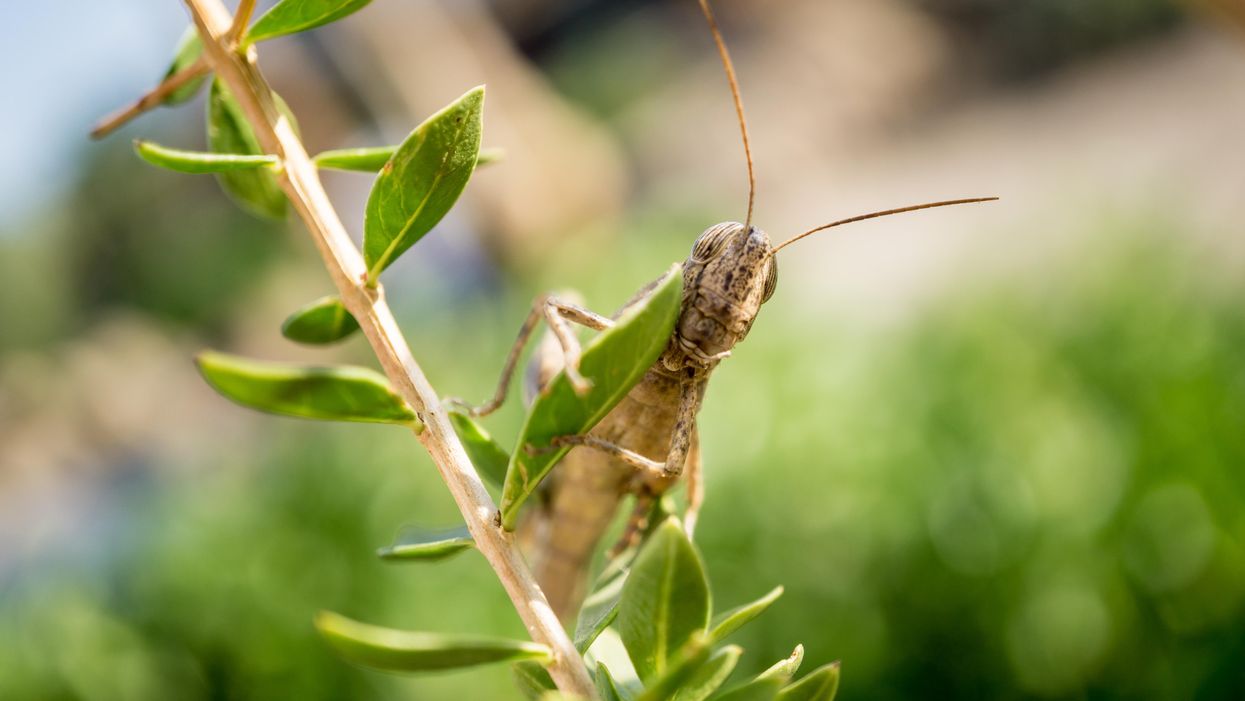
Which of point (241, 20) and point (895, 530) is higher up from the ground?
point (241, 20)

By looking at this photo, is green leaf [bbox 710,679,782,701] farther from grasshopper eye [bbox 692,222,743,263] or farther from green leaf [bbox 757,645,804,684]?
grasshopper eye [bbox 692,222,743,263]

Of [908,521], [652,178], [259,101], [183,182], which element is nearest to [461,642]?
[259,101]

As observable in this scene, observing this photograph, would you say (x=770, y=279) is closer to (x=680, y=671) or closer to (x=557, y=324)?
(x=557, y=324)

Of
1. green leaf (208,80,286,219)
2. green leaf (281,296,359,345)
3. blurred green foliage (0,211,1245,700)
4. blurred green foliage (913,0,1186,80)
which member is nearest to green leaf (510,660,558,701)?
green leaf (281,296,359,345)

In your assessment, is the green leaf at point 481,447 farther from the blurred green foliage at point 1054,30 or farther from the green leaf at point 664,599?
the blurred green foliage at point 1054,30

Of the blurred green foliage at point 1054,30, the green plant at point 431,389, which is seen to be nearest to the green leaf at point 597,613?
the green plant at point 431,389

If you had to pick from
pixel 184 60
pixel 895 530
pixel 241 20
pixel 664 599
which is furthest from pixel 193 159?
pixel 895 530
